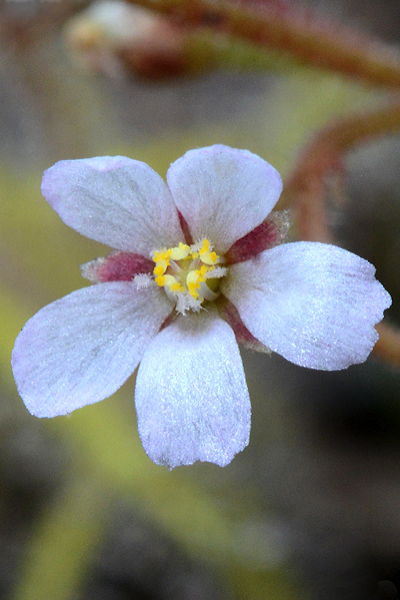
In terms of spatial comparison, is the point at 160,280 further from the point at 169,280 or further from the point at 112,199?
the point at 112,199

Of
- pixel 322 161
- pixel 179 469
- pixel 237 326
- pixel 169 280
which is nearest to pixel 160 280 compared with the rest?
pixel 169 280

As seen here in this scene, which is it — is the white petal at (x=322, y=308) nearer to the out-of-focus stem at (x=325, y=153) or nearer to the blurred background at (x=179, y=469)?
the out-of-focus stem at (x=325, y=153)

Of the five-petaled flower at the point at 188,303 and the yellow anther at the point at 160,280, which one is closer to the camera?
the five-petaled flower at the point at 188,303

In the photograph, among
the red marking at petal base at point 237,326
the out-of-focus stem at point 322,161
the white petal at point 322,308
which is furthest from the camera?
the out-of-focus stem at point 322,161

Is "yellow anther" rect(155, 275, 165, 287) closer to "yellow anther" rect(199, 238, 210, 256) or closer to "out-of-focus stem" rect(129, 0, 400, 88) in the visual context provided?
"yellow anther" rect(199, 238, 210, 256)

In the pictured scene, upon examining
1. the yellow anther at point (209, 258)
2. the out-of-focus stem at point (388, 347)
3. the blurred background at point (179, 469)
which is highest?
the yellow anther at point (209, 258)

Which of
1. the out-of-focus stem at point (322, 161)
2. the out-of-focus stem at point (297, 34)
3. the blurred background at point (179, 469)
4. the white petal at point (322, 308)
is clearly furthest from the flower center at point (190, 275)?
the blurred background at point (179, 469)

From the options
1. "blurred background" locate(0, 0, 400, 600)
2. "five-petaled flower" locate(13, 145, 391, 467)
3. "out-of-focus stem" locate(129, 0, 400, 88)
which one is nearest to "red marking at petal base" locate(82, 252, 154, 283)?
"five-petaled flower" locate(13, 145, 391, 467)
